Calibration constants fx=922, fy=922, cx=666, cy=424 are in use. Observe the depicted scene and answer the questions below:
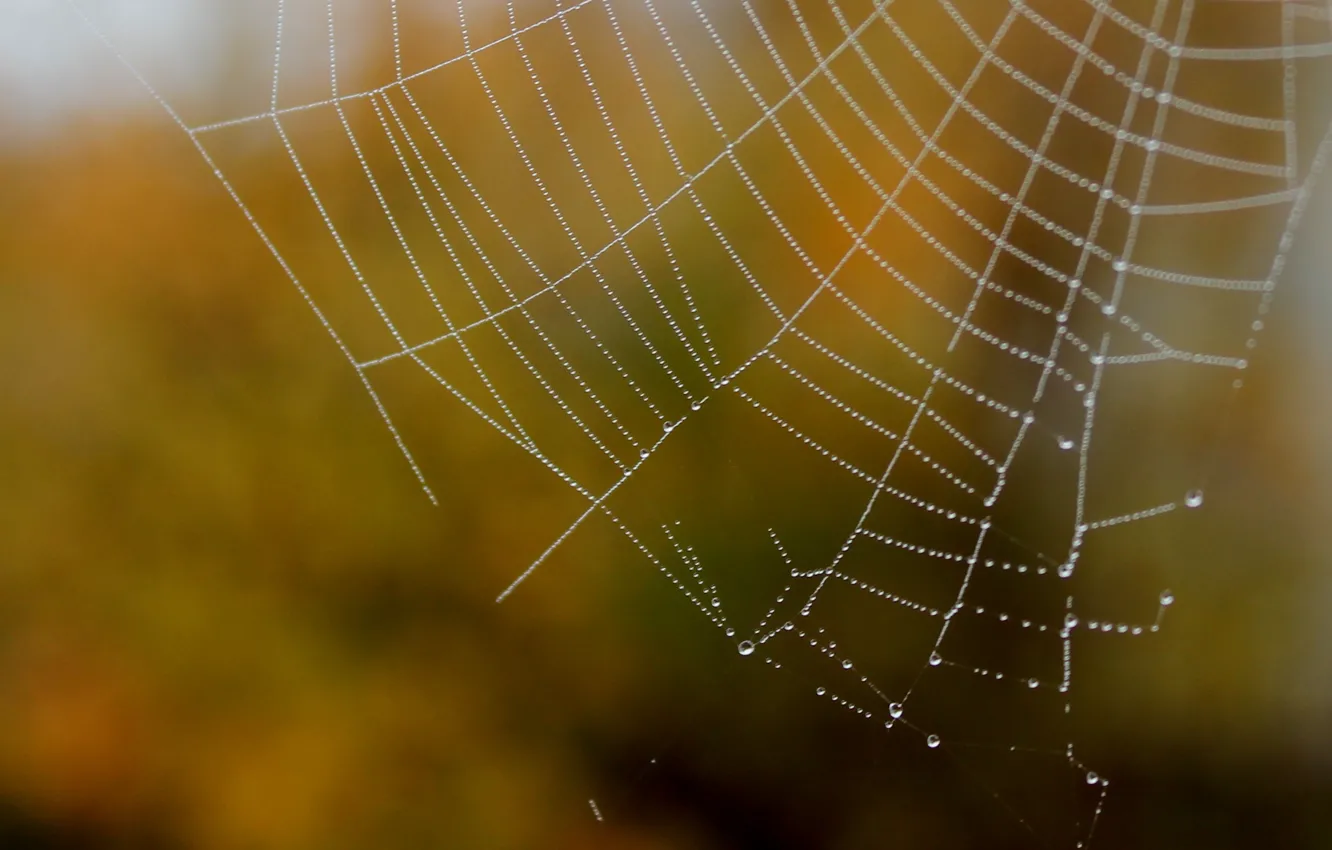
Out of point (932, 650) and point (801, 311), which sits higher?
point (801, 311)

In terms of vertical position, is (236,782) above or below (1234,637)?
above

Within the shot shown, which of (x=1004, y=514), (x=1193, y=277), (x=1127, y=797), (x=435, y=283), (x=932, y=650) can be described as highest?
(x=435, y=283)

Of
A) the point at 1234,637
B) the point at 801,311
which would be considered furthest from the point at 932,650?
the point at 801,311

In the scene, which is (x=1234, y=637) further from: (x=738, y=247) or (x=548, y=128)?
(x=548, y=128)

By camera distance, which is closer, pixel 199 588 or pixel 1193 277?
pixel 1193 277

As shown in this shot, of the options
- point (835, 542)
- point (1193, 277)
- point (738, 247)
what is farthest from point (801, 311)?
point (1193, 277)

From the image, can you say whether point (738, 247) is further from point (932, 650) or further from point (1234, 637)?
point (1234, 637)
